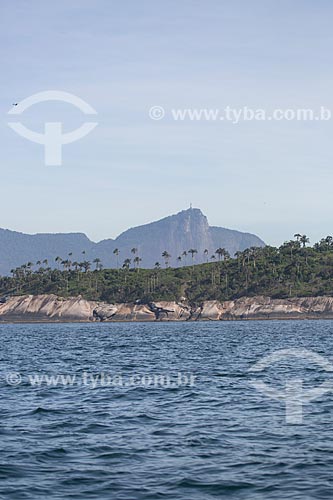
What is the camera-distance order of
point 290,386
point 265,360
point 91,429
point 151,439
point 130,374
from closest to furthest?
point 151,439, point 91,429, point 290,386, point 130,374, point 265,360

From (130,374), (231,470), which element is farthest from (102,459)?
(130,374)

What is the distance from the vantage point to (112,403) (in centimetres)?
3675

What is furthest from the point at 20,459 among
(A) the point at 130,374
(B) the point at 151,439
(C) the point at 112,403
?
(A) the point at 130,374

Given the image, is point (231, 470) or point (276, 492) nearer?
point (276, 492)

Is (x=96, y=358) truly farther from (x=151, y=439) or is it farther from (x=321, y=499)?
(x=321, y=499)

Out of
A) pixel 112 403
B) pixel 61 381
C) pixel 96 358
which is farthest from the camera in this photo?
pixel 96 358

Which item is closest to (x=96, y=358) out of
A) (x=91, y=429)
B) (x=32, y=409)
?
(x=32, y=409)

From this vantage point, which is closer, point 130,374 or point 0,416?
point 0,416

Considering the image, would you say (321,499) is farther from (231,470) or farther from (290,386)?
(290,386)

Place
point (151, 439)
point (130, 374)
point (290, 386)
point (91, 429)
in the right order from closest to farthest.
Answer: point (151, 439), point (91, 429), point (290, 386), point (130, 374)

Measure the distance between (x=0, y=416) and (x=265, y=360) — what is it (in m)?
33.9

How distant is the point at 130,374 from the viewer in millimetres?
51688

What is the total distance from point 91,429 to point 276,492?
1091 centimetres

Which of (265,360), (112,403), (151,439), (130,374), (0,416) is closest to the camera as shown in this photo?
(151,439)
